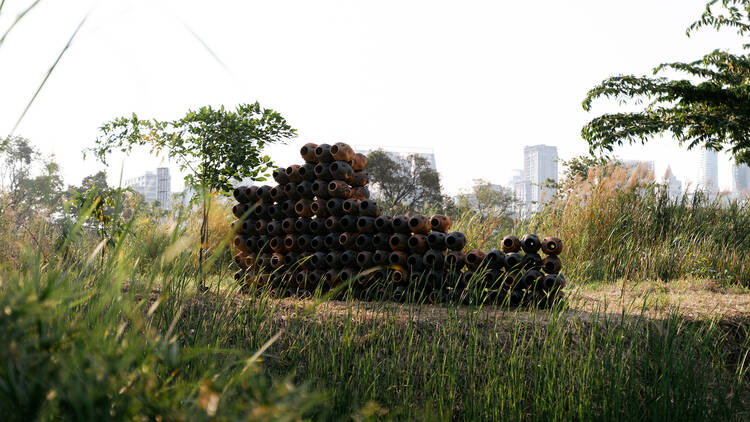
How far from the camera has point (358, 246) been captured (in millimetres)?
5227

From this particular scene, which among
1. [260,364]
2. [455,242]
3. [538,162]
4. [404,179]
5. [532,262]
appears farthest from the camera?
[538,162]

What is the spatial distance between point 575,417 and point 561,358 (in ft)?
1.20

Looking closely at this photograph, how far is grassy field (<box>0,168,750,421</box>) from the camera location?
2.67 feet

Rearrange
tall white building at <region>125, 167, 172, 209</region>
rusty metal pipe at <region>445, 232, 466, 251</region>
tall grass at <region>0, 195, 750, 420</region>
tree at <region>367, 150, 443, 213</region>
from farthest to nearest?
tree at <region>367, 150, 443, 213</region> → rusty metal pipe at <region>445, 232, 466, 251</region> → tall white building at <region>125, 167, 172, 209</region> → tall grass at <region>0, 195, 750, 420</region>

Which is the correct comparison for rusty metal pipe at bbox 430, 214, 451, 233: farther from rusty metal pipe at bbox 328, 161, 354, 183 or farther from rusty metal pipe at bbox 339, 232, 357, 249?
rusty metal pipe at bbox 328, 161, 354, 183

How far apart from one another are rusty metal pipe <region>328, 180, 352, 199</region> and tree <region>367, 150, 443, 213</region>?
1815 cm

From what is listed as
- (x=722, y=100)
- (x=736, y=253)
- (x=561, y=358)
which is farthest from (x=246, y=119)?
(x=722, y=100)

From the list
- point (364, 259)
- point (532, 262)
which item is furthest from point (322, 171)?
point (532, 262)

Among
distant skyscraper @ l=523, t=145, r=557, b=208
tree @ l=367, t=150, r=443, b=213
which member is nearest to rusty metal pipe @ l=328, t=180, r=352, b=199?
tree @ l=367, t=150, r=443, b=213

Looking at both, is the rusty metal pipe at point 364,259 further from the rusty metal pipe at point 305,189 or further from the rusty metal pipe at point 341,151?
the rusty metal pipe at point 341,151

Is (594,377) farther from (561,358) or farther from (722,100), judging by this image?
(722,100)

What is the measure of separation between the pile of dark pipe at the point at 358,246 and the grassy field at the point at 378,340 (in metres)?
0.59

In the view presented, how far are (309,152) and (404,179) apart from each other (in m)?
19.5

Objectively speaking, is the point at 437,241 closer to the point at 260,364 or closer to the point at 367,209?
the point at 367,209
